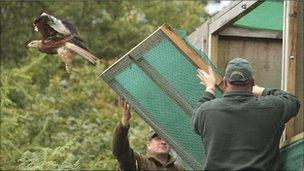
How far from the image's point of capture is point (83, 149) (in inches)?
527

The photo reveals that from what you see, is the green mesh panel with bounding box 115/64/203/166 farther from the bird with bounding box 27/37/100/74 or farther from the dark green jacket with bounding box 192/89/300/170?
the dark green jacket with bounding box 192/89/300/170

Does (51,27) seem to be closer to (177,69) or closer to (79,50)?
(79,50)

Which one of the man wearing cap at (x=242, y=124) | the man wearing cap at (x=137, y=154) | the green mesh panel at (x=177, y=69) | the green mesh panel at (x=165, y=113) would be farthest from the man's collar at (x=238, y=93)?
the man wearing cap at (x=137, y=154)

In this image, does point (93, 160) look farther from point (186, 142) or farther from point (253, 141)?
point (253, 141)

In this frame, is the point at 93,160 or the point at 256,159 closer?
the point at 256,159

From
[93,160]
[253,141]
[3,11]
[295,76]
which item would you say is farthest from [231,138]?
[3,11]

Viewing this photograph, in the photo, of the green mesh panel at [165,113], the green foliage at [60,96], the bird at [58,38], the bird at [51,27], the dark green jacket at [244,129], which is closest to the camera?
the dark green jacket at [244,129]

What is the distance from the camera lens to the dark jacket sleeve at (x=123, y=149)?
7.09 metres

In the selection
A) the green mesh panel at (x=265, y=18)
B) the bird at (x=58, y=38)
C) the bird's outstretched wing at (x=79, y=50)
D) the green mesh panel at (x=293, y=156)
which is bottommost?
the green mesh panel at (x=293, y=156)

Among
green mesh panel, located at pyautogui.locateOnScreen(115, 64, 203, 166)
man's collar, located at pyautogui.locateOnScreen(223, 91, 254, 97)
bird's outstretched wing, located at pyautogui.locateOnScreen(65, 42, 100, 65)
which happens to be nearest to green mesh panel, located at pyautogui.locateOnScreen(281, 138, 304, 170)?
man's collar, located at pyautogui.locateOnScreen(223, 91, 254, 97)

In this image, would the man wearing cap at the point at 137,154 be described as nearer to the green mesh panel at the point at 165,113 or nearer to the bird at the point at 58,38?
the green mesh panel at the point at 165,113

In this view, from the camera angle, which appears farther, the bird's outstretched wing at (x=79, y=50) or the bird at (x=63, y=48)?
the bird at (x=63, y=48)

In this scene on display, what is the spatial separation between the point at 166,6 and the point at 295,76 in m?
15.5

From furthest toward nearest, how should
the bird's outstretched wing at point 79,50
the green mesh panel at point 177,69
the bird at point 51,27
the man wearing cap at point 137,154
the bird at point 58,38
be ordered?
1. the bird at point 51,27
2. the bird at point 58,38
3. the bird's outstretched wing at point 79,50
4. the man wearing cap at point 137,154
5. the green mesh panel at point 177,69
